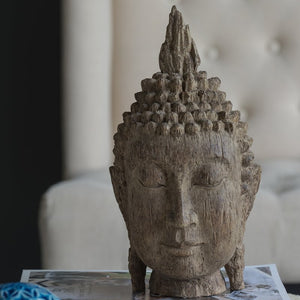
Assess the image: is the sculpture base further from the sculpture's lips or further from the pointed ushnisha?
the pointed ushnisha

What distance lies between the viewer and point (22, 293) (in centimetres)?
115

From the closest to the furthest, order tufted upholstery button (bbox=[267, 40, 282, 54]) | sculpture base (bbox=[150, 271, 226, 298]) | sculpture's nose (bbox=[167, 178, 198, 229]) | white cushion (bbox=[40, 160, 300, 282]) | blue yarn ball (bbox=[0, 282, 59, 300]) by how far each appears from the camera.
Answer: blue yarn ball (bbox=[0, 282, 59, 300]) → sculpture's nose (bbox=[167, 178, 198, 229]) → sculpture base (bbox=[150, 271, 226, 298]) → white cushion (bbox=[40, 160, 300, 282]) → tufted upholstery button (bbox=[267, 40, 282, 54])

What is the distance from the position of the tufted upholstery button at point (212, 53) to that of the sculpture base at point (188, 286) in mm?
1133

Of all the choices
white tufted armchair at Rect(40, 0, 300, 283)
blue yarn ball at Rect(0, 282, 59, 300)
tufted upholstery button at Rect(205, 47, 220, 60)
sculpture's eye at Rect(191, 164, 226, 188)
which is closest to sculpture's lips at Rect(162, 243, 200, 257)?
sculpture's eye at Rect(191, 164, 226, 188)

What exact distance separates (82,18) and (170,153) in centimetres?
101

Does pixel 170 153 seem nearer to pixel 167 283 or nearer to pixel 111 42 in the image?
pixel 167 283

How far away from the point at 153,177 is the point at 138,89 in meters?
1.09

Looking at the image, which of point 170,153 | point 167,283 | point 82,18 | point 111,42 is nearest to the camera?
point 170,153

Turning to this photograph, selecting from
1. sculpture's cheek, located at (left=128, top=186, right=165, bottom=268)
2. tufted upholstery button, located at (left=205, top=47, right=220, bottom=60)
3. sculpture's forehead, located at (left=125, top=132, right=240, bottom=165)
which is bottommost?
sculpture's cheek, located at (left=128, top=186, right=165, bottom=268)

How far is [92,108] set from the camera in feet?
7.29

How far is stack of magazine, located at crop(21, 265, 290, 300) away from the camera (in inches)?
55.4

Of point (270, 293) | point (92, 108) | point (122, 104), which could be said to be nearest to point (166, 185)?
point (270, 293)

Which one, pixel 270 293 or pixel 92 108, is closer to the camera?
pixel 270 293

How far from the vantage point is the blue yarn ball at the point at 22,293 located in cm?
114
